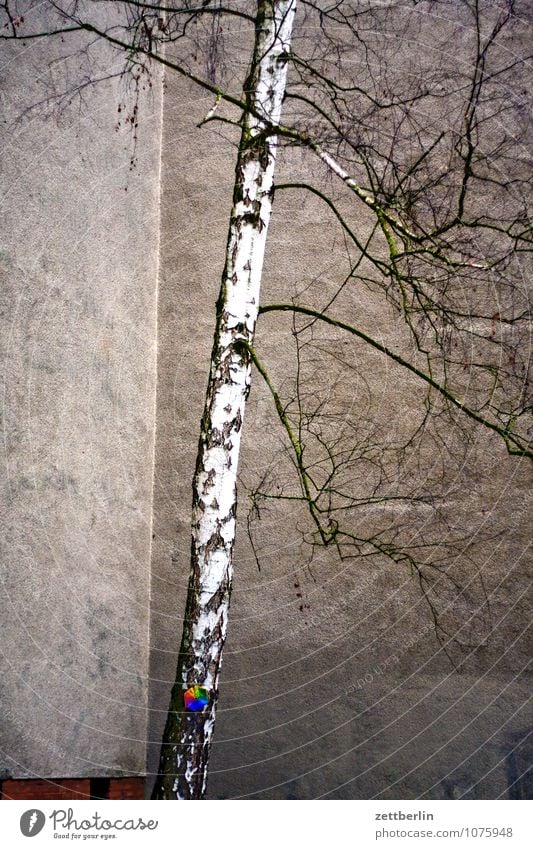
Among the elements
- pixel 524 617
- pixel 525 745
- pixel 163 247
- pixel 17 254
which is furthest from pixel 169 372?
pixel 525 745

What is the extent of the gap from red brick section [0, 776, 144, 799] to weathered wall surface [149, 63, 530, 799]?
178mm

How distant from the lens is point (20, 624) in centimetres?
349

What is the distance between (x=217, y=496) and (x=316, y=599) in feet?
3.71

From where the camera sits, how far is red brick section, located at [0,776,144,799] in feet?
11.4

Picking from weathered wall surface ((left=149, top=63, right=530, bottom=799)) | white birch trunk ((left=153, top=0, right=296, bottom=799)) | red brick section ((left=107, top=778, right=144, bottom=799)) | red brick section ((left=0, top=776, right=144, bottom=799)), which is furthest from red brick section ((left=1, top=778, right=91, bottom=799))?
white birch trunk ((left=153, top=0, right=296, bottom=799))

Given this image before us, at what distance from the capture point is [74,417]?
12.5 feet

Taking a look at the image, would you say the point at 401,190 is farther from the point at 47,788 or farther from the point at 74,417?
the point at 47,788

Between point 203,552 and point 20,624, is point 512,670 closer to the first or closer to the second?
point 203,552

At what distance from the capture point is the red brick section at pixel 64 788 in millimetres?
3477

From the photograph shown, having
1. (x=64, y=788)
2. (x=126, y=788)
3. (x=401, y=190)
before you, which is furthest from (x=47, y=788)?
(x=401, y=190)

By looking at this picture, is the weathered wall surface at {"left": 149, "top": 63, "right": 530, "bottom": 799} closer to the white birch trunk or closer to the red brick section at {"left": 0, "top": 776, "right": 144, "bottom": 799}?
the red brick section at {"left": 0, "top": 776, "right": 144, "bottom": 799}
